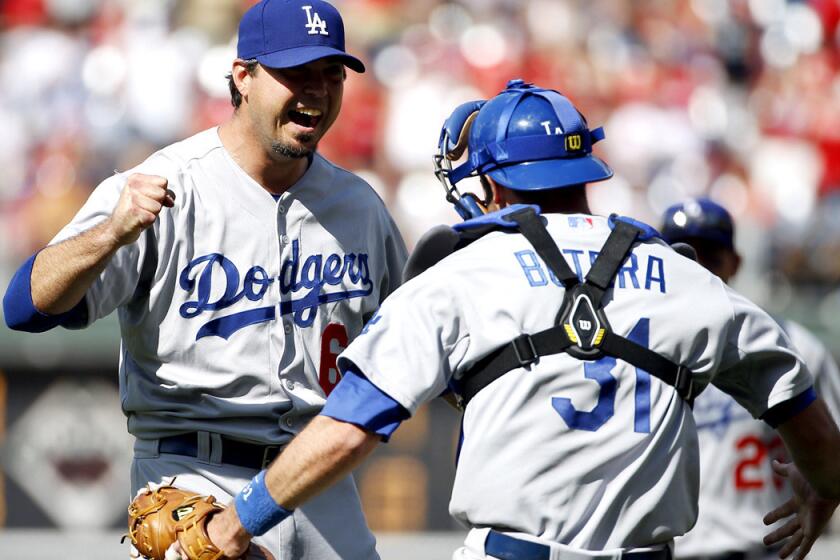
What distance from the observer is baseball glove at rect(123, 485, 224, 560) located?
10.4ft

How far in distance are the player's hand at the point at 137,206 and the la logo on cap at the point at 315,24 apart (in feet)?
2.52

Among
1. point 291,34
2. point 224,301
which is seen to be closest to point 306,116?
point 291,34

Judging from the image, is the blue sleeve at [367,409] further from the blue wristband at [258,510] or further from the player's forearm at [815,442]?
the player's forearm at [815,442]

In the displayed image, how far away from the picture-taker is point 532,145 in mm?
3258

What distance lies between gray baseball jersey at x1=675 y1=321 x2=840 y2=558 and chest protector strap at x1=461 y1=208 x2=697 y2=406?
2327 millimetres

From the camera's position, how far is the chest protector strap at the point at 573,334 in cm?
300

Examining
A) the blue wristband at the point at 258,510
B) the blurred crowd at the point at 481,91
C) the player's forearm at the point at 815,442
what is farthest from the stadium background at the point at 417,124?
the blue wristband at the point at 258,510

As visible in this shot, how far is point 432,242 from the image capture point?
3.29m

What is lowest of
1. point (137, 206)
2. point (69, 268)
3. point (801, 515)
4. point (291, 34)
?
point (801, 515)

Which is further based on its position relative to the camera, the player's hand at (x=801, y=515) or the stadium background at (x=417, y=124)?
the stadium background at (x=417, y=124)

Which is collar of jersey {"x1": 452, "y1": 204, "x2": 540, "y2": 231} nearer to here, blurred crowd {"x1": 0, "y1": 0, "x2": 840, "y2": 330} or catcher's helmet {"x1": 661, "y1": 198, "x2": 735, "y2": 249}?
catcher's helmet {"x1": 661, "y1": 198, "x2": 735, "y2": 249}

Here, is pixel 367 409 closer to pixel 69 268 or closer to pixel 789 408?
pixel 69 268

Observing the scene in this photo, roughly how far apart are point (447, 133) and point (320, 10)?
568 mm

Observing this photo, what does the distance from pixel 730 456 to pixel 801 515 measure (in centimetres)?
168
